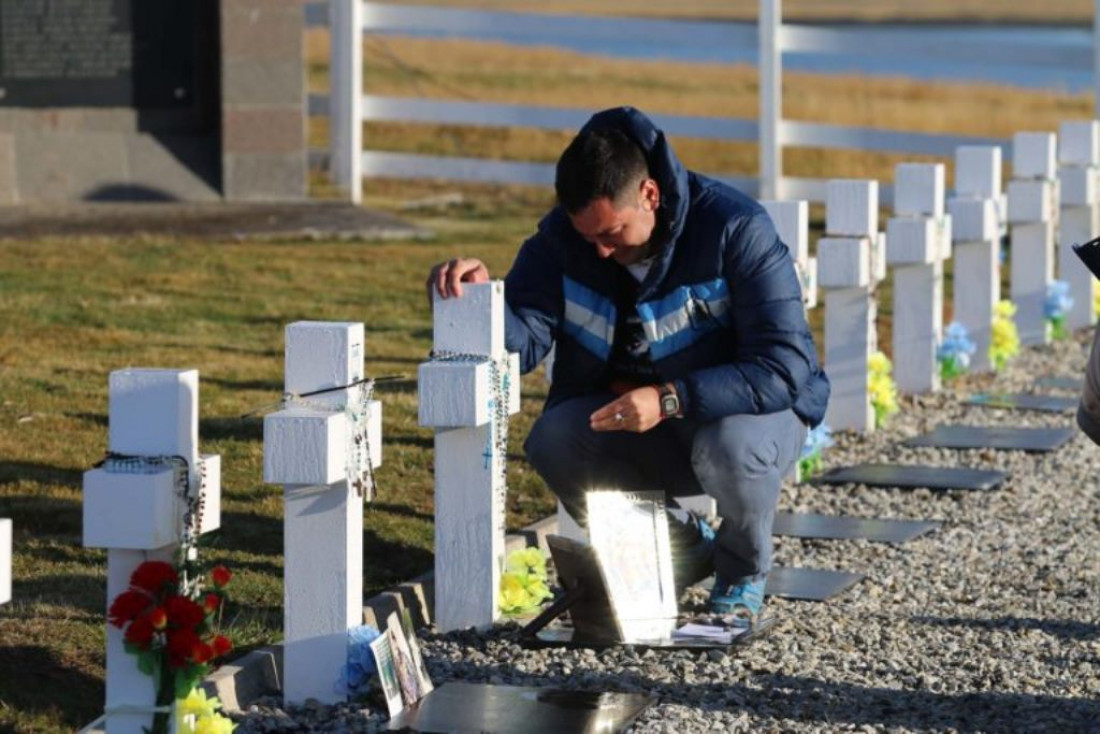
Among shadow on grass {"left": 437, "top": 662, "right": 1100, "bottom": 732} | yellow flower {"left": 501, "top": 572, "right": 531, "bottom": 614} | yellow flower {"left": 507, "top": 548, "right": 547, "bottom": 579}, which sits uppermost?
yellow flower {"left": 507, "top": 548, "right": 547, "bottom": 579}

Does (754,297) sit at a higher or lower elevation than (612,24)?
lower

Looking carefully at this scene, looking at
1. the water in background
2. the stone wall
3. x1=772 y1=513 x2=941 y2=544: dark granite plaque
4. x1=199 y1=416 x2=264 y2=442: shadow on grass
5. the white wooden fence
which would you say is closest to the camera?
x1=772 y1=513 x2=941 y2=544: dark granite plaque

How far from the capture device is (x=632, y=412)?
5.47 meters

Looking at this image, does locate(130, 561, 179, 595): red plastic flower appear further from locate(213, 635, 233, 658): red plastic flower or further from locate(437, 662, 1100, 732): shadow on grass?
locate(437, 662, 1100, 732): shadow on grass

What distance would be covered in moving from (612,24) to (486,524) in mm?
10840

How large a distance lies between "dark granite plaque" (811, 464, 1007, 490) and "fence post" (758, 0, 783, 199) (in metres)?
6.96

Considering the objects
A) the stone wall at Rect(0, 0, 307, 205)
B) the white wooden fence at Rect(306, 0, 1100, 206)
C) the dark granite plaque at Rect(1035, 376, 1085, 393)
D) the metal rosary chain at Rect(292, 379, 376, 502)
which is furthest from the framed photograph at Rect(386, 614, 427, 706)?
the white wooden fence at Rect(306, 0, 1100, 206)

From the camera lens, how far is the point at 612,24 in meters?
16.1

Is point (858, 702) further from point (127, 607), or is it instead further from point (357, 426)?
point (127, 607)

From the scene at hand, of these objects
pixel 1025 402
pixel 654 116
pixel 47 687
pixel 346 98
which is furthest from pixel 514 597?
pixel 346 98

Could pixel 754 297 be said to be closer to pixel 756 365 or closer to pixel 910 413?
pixel 756 365

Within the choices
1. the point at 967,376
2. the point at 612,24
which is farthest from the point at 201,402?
the point at 612,24

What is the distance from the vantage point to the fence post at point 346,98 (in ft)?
49.2

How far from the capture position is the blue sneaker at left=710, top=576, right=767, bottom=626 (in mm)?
5777
